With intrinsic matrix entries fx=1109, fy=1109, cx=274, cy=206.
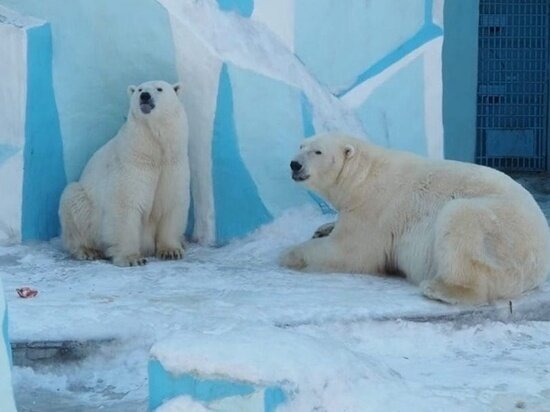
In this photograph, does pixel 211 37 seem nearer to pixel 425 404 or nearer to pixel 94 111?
pixel 94 111

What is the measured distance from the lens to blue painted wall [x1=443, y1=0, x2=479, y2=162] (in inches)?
323

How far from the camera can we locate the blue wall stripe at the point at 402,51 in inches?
255

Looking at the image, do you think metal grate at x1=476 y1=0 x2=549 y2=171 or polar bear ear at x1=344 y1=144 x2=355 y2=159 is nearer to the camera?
polar bear ear at x1=344 y1=144 x2=355 y2=159

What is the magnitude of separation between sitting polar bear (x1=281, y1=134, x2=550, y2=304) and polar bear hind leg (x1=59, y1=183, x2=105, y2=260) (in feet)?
3.54

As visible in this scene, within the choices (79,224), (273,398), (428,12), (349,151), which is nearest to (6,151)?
(79,224)

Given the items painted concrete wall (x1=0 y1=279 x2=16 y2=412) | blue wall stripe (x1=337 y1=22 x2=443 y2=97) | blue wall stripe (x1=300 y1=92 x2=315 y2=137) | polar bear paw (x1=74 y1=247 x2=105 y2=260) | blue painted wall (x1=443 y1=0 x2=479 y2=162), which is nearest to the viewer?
painted concrete wall (x1=0 y1=279 x2=16 y2=412)

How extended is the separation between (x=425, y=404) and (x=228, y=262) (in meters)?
2.43

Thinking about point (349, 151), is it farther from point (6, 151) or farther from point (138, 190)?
point (6, 151)

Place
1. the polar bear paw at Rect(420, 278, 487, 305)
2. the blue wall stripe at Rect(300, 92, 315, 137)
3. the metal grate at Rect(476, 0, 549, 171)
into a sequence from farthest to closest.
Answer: the metal grate at Rect(476, 0, 549, 171) < the blue wall stripe at Rect(300, 92, 315, 137) < the polar bear paw at Rect(420, 278, 487, 305)

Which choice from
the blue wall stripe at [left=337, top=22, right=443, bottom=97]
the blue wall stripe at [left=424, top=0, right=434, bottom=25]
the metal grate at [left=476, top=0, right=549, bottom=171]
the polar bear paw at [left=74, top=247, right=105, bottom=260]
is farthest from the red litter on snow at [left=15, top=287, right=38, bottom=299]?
the metal grate at [left=476, top=0, right=549, bottom=171]

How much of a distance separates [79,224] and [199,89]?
101 centimetres

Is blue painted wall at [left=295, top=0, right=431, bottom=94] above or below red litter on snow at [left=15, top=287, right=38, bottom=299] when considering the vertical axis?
above

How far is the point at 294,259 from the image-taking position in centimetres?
560

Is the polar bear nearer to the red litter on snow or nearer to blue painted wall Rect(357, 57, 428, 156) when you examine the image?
the red litter on snow
